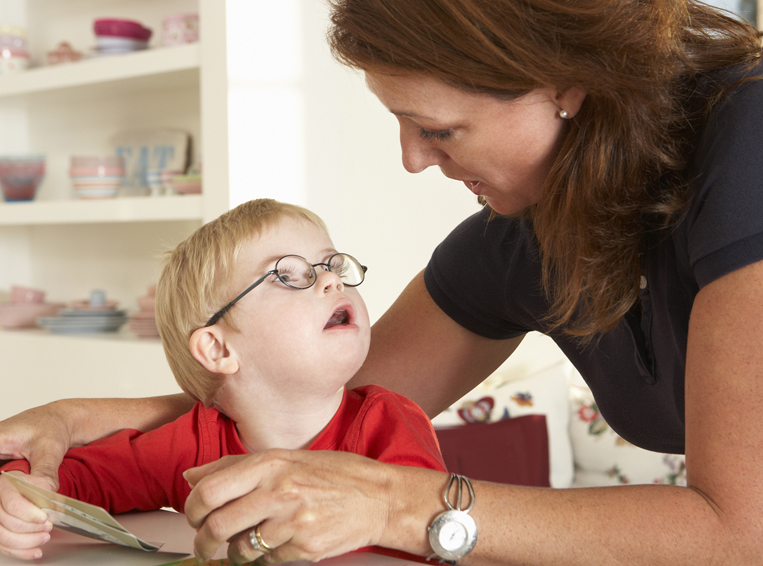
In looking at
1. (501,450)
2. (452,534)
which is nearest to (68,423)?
(452,534)

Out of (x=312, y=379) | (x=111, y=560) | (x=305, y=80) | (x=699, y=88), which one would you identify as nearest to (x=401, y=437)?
(x=312, y=379)

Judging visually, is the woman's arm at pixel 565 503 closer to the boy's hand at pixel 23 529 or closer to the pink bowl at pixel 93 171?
the boy's hand at pixel 23 529

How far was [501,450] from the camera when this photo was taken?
255 centimetres

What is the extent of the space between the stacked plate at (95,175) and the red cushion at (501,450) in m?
1.71

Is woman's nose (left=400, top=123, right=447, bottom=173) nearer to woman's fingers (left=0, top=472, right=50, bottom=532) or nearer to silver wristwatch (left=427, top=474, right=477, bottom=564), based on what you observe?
silver wristwatch (left=427, top=474, right=477, bottom=564)

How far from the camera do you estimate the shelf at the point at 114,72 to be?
8.96 ft

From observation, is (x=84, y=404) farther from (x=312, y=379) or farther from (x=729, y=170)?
(x=729, y=170)

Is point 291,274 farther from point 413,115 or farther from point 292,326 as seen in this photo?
point 413,115

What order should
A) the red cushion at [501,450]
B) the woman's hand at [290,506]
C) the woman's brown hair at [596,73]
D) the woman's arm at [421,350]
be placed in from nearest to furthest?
the woman's hand at [290,506]
the woman's brown hair at [596,73]
the woman's arm at [421,350]
the red cushion at [501,450]

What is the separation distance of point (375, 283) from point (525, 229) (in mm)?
1802

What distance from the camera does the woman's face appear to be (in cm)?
100

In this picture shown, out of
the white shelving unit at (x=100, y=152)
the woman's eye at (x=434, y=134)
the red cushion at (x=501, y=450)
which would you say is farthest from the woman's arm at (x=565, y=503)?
the white shelving unit at (x=100, y=152)

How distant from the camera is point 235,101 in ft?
8.61

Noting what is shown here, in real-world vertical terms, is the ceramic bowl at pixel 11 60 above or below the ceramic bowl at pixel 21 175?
above
